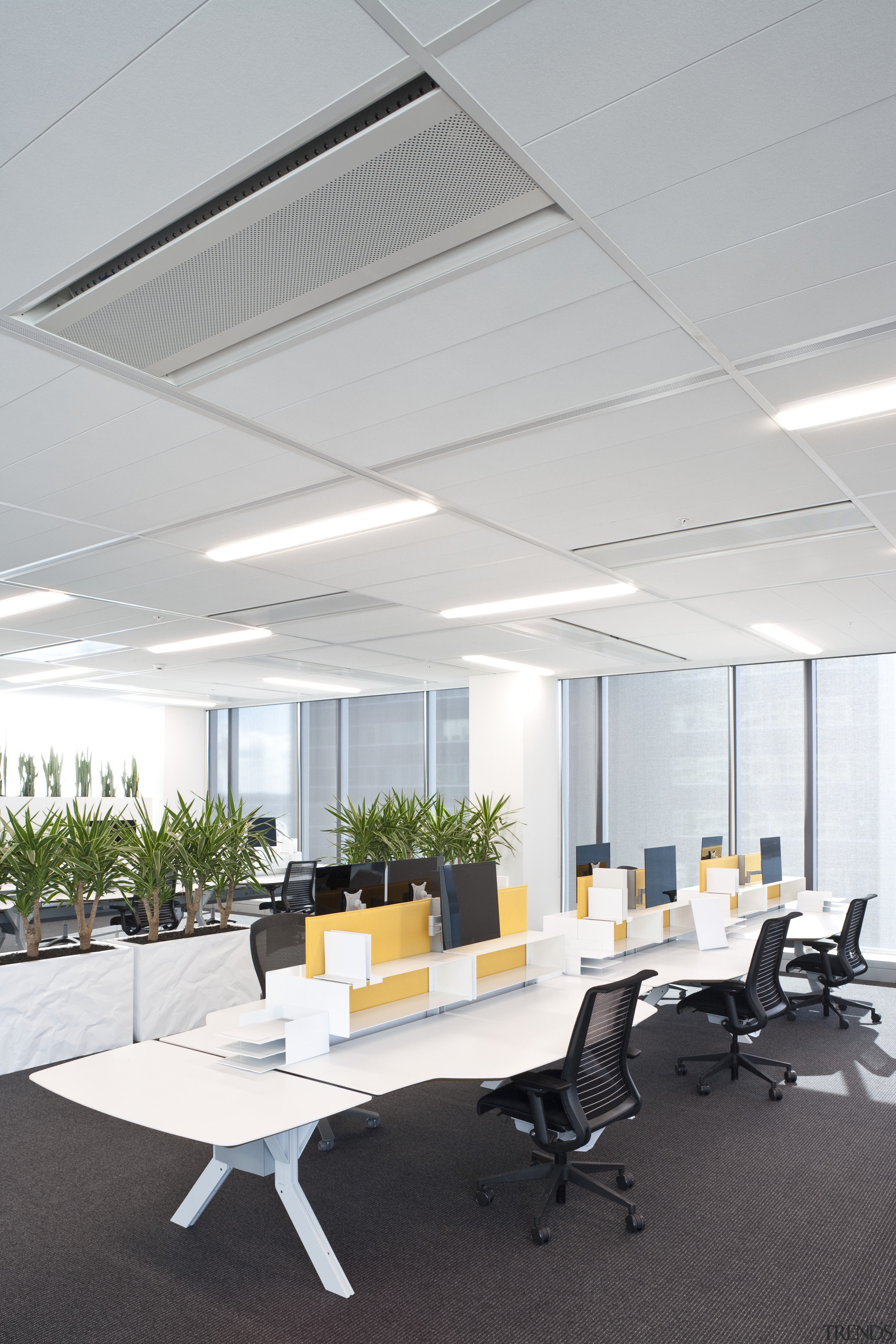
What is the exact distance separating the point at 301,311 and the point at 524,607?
4.01 metres

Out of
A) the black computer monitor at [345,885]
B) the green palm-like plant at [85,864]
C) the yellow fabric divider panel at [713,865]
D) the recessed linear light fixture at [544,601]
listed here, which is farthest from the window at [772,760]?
the green palm-like plant at [85,864]

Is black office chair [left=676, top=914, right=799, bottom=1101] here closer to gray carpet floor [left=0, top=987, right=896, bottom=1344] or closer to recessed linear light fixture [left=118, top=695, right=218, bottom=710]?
gray carpet floor [left=0, top=987, right=896, bottom=1344]

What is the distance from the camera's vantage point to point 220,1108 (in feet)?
9.57

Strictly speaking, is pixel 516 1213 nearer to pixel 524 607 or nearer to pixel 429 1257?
pixel 429 1257

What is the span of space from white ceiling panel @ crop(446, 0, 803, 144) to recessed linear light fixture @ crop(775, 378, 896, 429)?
1545 millimetres

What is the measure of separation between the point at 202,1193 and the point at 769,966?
334 centimetres

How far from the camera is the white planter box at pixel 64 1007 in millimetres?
5320

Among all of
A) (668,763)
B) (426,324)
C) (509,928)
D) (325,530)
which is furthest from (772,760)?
(426,324)

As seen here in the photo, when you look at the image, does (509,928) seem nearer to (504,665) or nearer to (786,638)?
(786,638)

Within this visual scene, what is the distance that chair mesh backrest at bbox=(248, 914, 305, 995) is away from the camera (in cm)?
456

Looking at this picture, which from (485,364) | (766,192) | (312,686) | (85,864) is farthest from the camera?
(312,686)

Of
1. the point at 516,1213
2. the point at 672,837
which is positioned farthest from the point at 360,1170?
the point at 672,837

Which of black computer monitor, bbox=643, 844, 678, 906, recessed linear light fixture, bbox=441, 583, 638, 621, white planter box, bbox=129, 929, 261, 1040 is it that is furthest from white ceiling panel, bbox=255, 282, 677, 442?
black computer monitor, bbox=643, 844, 678, 906

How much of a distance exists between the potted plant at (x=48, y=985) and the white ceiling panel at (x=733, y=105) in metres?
4.91
